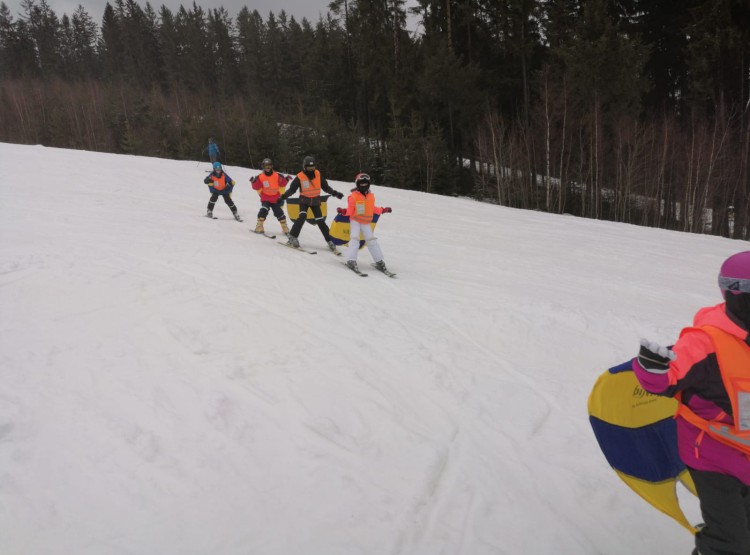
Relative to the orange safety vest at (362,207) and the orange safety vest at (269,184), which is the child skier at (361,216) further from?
the orange safety vest at (269,184)

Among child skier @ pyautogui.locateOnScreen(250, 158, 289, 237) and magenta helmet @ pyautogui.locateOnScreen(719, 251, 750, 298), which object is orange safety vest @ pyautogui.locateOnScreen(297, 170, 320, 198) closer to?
child skier @ pyautogui.locateOnScreen(250, 158, 289, 237)

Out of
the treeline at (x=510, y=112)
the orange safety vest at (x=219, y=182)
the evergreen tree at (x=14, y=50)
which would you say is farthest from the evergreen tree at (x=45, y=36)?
the orange safety vest at (x=219, y=182)

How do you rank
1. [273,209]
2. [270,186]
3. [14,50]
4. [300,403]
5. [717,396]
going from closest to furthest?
[717,396]
[300,403]
[270,186]
[273,209]
[14,50]

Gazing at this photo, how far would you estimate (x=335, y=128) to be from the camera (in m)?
33.9

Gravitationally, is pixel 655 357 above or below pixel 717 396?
above

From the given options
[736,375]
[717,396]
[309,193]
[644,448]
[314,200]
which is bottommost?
[644,448]

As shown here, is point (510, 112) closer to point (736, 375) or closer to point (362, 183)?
point (362, 183)

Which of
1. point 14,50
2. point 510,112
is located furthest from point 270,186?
point 14,50

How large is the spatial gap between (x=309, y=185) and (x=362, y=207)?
5.93 ft

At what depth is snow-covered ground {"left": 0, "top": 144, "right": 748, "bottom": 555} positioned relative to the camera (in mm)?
2998

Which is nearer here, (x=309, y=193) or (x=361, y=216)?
(x=361, y=216)

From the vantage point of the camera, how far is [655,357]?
195 cm

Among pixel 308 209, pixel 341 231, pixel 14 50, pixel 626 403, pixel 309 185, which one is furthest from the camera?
pixel 14 50

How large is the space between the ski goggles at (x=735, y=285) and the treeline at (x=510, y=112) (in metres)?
25.6
